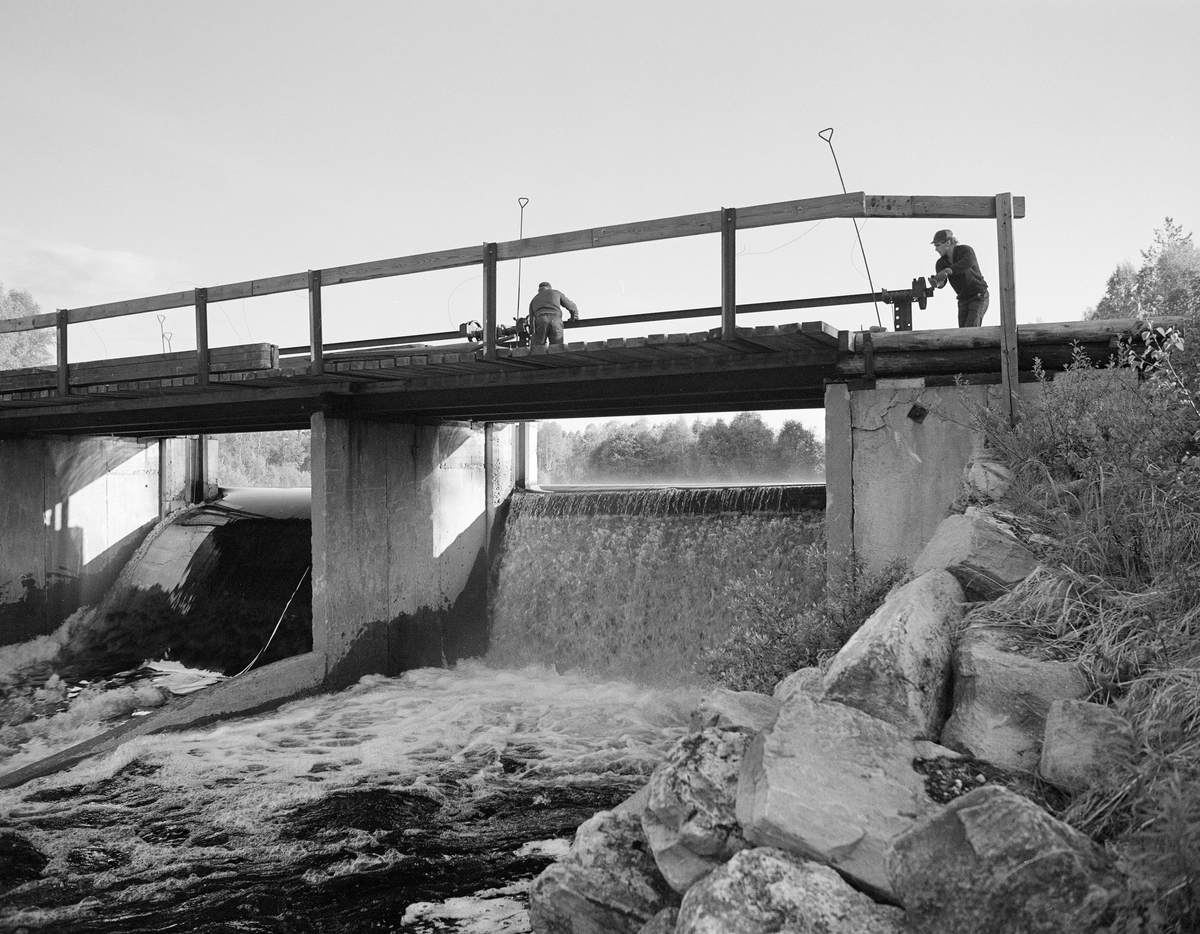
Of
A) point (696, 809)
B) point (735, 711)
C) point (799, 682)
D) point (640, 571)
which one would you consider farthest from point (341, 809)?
point (640, 571)

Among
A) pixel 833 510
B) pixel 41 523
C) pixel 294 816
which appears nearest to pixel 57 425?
pixel 41 523

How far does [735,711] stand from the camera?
166 inches

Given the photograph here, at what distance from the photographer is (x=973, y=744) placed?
3.50 meters

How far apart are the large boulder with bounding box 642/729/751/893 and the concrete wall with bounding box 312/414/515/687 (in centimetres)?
887

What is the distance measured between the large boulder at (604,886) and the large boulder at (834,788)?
727 millimetres

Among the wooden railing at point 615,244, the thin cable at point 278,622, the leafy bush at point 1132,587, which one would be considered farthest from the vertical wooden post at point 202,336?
the leafy bush at point 1132,587

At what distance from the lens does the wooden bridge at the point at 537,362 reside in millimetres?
7730

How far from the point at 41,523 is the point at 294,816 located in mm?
10822

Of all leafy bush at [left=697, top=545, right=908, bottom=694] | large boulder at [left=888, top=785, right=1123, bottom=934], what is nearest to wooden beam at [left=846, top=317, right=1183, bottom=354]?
leafy bush at [left=697, top=545, right=908, bottom=694]

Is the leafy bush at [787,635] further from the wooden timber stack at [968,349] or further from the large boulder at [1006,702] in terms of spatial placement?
the wooden timber stack at [968,349]

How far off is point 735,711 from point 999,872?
1683 mm

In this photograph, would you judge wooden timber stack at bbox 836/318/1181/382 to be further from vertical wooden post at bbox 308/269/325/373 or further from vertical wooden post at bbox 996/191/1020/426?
vertical wooden post at bbox 308/269/325/373

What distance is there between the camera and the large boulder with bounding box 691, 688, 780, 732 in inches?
162

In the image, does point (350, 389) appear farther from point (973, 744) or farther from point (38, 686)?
point (973, 744)
